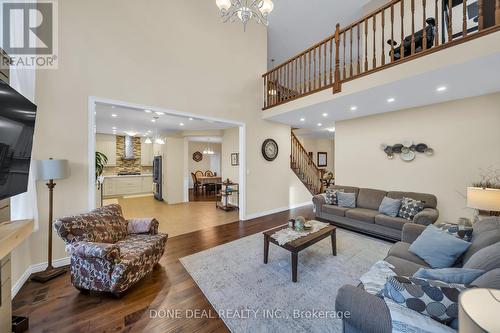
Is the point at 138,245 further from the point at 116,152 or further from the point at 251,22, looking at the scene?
the point at 116,152

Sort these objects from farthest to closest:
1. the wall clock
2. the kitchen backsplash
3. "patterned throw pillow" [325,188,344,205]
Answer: the kitchen backsplash, the wall clock, "patterned throw pillow" [325,188,344,205]

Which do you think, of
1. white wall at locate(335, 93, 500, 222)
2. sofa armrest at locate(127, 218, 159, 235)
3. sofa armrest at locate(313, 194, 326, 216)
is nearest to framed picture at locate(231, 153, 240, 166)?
sofa armrest at locate(313, 194, 326, 216)

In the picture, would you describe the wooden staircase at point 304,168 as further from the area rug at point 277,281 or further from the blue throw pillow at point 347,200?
the area rug at point 277,281

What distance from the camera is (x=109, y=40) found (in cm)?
313

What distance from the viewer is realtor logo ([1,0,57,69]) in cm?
217

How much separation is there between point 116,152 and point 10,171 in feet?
26.1

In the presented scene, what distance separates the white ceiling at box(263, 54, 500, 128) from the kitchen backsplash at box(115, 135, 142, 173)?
288 inches

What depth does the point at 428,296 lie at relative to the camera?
110 centimetres

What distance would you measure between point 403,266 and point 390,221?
1876 millimetres

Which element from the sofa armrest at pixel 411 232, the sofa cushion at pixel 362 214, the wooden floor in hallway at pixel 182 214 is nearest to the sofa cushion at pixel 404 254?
the sofa armrest at pixel 411 232

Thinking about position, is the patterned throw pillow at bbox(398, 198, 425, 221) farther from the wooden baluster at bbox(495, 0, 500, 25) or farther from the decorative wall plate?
the decorative wall plate

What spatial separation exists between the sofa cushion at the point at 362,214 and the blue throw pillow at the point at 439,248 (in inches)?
64.5

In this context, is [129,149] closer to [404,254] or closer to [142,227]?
[142,227]

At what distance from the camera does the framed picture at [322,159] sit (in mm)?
9727
